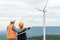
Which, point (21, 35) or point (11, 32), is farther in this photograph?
point (21, 35)

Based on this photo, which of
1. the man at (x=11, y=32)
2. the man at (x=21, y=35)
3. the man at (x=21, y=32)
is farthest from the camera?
the man at (x=11, y=32)

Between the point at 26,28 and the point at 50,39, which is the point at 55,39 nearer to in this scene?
the point at 50,39

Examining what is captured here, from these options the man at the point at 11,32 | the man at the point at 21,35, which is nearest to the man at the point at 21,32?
the man at the point at 21,35

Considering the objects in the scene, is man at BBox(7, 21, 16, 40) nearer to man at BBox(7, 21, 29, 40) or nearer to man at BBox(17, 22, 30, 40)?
man at BBox(7, 21, 29, 40)

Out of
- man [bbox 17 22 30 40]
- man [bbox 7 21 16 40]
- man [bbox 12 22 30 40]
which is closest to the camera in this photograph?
man [bbox 17 22 30 40]

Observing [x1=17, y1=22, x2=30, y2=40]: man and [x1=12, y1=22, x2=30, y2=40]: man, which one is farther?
[x1=12, y1=22, x2=30, y2=40]: man

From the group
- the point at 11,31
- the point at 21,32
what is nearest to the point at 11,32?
the point at 11,31

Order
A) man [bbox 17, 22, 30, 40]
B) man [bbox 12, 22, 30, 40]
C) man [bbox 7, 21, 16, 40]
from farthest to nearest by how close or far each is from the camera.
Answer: man [bbox 7, 21, 16, 40], man [bbox 12, 22, 30, 40], man [bbox 17, 22, 30, 40]

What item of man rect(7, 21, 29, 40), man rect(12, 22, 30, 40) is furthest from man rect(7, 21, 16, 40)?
man rect(12, 22, 30, 40)

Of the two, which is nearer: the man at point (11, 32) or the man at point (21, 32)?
the man at point (21, 32)

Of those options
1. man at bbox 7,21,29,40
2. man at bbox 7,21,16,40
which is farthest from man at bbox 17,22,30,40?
man at bbox 7,21,16,40

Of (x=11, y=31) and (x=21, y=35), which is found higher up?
(x=11, y=31)

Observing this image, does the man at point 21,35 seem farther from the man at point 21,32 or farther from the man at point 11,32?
the man at point 11,32

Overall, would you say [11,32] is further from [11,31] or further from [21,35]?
[21,35]
